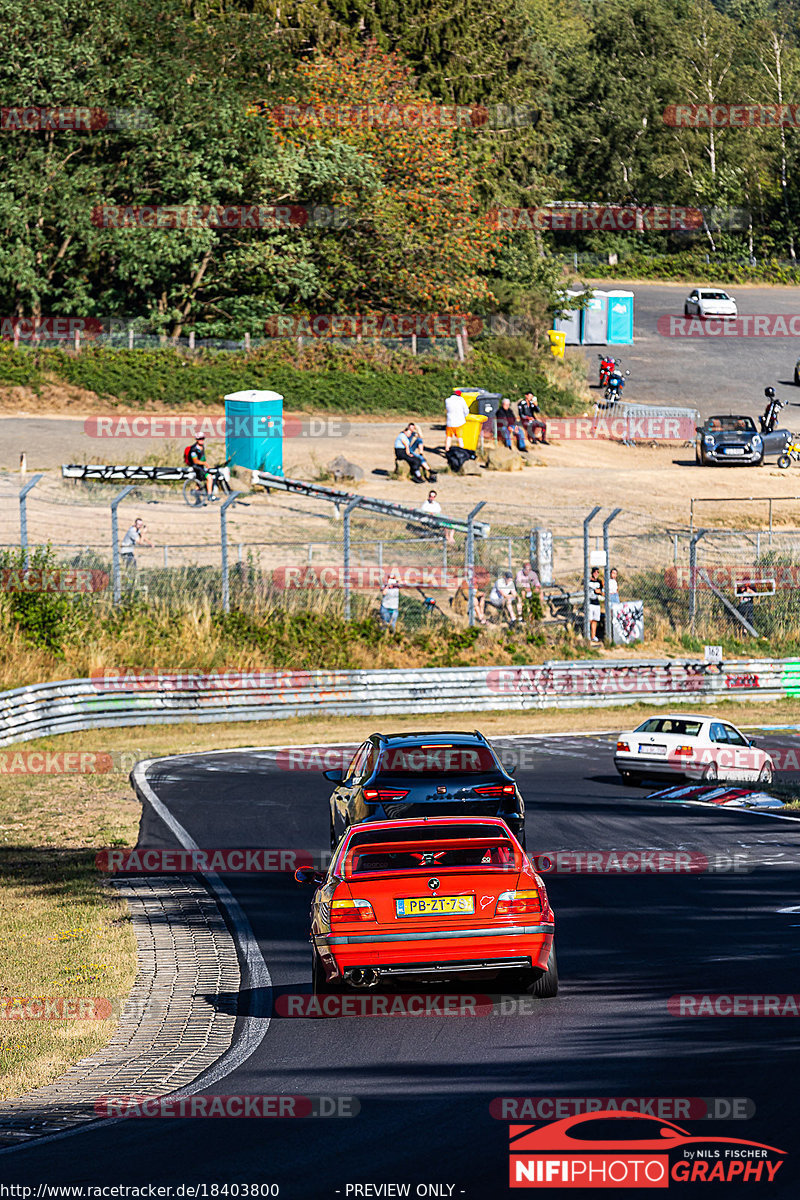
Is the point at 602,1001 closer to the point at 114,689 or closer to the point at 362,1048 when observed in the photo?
the point at 362,1048

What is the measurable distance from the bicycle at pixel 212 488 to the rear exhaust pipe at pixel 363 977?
27432 millimetres

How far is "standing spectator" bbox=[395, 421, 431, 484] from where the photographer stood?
4247 centimetres

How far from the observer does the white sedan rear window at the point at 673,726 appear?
72.1 ft

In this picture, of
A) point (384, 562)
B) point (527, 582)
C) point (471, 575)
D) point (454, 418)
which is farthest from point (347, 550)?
point (454, 418)

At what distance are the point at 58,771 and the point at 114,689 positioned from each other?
3947 mm

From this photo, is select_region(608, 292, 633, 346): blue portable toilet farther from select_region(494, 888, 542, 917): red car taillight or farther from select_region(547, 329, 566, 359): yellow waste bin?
select_region(494, 888, 542, 917): red car taillight

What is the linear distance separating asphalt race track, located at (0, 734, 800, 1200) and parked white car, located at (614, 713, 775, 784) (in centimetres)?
538

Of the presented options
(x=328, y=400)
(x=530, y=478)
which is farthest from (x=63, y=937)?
(x=328, y=400)

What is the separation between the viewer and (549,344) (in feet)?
202

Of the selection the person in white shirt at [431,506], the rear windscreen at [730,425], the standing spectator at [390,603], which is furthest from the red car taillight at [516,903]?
the rear windscreen at [730,425]

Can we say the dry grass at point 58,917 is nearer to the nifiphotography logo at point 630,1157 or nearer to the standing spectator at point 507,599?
the nifiphotography logo at point 630,1157

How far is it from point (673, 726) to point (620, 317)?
4780 cm

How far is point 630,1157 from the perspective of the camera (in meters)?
7.03

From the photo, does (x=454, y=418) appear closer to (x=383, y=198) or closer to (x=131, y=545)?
(x=383, y=198)
